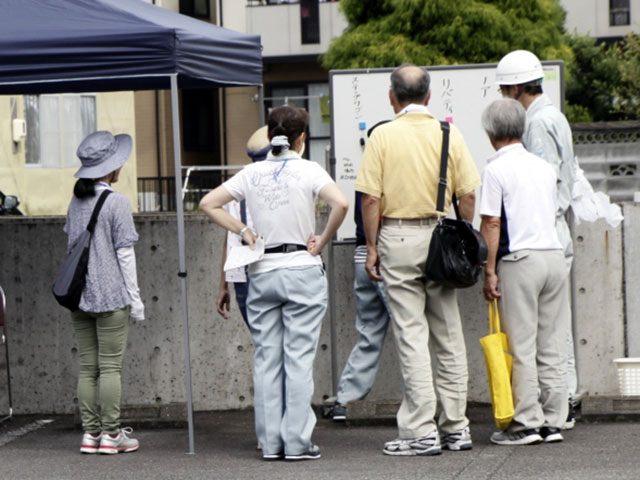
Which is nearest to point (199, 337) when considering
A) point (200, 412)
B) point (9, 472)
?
point (200, 412)

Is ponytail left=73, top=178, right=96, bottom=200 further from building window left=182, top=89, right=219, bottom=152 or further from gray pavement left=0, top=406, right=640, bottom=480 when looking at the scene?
building window left=182, top=89, right=219, bottom=152

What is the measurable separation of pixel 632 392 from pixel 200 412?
119 inches

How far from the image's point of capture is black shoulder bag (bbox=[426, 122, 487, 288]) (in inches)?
249

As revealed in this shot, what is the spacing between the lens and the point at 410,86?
21.4 feet

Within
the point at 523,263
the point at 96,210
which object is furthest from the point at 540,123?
the point at 96,210

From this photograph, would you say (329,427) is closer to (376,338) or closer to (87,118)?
(376,338)

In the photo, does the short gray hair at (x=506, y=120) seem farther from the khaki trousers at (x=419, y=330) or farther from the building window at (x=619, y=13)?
the building window at (x=619, y=13)

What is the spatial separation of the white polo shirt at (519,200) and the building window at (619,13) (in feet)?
85.9

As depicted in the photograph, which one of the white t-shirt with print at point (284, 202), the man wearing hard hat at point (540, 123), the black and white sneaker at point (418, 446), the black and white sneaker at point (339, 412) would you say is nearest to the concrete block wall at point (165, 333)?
the black and white sneaker at point (339, 412)

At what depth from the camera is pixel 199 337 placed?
8.62 m

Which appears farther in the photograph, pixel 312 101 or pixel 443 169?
pixel 312 101

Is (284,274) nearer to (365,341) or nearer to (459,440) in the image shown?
(459,440)

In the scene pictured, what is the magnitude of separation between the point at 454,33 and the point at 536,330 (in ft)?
56.5

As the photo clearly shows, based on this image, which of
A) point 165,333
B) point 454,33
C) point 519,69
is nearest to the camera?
point 519,69
